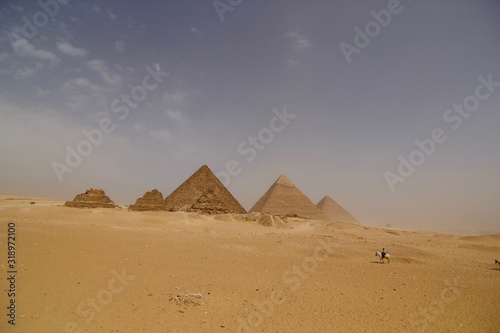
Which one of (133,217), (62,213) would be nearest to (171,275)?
(133,217)

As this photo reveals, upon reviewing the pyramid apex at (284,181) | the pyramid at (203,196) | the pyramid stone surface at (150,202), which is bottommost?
the pyramid stone surface at (150,202)

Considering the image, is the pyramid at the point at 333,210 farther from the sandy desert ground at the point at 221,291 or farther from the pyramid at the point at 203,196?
the sandy desert ground at the point at 221,291

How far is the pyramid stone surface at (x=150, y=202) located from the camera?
83.0ft

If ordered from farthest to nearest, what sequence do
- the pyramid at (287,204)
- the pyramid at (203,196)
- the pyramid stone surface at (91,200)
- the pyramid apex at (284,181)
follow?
1. the pyramid apex at (284,181)
2. the pyramid at (287,204)
3. the pyramid at (203,196)
4. the pyramid stone surface at (91,200)

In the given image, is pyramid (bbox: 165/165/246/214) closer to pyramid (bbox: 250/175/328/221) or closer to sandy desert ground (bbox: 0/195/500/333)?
pyramid (bbox: 250/175/328/221)

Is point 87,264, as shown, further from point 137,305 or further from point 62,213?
point 62,213

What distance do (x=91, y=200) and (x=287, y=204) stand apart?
25641mm

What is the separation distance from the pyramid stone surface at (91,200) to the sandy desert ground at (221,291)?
13.1 m

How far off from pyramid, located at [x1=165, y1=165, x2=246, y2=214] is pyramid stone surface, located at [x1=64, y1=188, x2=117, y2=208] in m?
5.63

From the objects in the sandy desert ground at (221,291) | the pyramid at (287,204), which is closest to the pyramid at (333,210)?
the pyramid at (287,204)

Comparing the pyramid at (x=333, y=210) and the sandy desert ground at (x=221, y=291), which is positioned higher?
the pyramid at (x=333, y=210)

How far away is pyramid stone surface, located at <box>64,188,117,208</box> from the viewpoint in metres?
23.1

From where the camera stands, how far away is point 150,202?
26156mm

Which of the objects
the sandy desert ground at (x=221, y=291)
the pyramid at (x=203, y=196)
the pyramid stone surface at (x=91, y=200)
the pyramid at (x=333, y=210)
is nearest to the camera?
the sandy desert ground at (x=221, y=291)
